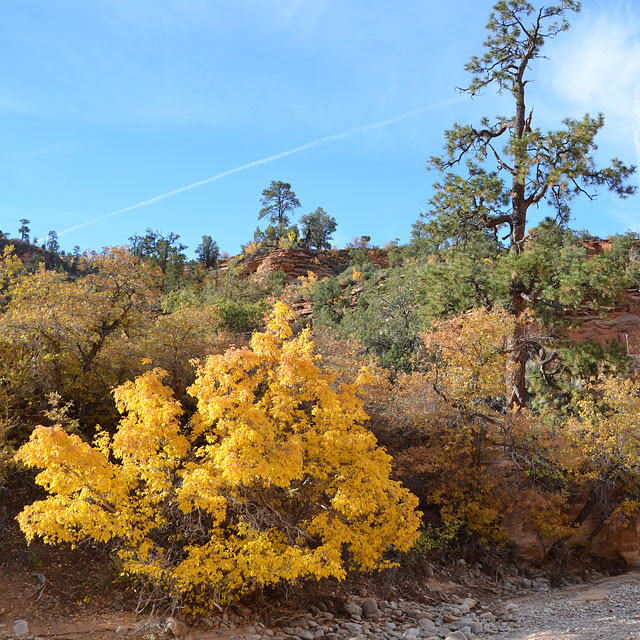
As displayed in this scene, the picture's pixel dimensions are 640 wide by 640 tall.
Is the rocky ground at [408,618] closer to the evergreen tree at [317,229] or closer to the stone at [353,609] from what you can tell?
the stone at [353,609]

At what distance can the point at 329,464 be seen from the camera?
928 centimetres

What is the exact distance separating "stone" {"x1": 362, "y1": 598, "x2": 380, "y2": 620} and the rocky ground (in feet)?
0.06

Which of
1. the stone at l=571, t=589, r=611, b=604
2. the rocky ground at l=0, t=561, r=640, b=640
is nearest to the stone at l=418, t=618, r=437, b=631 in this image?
the rocky ground at l=0, t=561, r=640, b=640

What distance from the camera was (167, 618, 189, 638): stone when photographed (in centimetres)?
827

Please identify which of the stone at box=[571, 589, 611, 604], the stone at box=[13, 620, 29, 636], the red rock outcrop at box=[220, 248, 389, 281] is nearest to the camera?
the stone at box=[13, 620, 29, 636]

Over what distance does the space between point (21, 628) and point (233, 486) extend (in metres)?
3.52

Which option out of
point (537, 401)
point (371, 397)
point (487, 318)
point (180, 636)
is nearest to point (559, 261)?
point (537, 401)

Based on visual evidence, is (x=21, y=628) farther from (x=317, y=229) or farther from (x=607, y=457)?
(x=317, y=229)

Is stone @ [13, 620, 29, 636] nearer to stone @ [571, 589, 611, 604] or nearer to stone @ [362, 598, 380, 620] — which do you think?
stone @ [362, 598, 380, 620]

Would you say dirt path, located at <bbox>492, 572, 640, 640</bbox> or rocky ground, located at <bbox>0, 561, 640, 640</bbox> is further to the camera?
dirt path, located at <bbox>492, 572, 640, 640</bbox>

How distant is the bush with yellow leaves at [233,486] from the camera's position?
8.13 meters

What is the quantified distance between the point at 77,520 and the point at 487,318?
10.3 metres

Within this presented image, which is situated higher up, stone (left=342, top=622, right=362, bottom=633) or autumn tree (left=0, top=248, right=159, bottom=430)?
autumn tree (left=0, top=248, right=159, bottom=430)

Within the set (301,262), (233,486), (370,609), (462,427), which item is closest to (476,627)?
(370,609)
